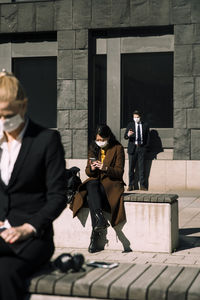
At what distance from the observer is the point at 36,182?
4.00m

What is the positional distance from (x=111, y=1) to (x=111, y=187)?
10.2m

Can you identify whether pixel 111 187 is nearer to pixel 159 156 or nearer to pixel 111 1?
pixel 159 156

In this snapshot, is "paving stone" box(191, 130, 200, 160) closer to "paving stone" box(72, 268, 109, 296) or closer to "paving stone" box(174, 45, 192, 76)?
"paving stone" box(174, 45, 192, 76)

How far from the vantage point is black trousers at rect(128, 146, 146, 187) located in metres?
17.2

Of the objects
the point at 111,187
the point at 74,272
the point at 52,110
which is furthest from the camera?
the point at 52,110

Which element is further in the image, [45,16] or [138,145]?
[45,16]

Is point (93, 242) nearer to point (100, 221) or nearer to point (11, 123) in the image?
point (100, 221)

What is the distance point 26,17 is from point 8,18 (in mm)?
574

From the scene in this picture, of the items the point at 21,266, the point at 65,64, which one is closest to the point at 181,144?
the point at 65,64

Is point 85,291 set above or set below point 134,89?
below

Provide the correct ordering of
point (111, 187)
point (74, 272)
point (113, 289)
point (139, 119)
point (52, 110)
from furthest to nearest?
point (52, 110), point (139, 119), point (111, 187), point (74, 272), point (113, 289)

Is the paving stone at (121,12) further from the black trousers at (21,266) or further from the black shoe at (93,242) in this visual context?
the black trousers at (21,266)

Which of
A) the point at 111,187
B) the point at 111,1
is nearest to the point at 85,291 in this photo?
the point at 111,187

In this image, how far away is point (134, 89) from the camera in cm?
1825
